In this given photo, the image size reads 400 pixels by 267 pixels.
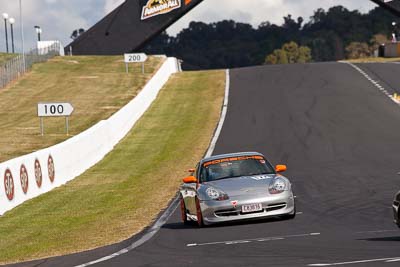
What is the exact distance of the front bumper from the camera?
17.4 m

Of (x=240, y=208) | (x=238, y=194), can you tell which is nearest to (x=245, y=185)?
(x=238, y=194)

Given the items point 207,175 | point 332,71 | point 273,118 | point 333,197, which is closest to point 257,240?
point 207,175

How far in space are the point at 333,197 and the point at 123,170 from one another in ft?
42.7

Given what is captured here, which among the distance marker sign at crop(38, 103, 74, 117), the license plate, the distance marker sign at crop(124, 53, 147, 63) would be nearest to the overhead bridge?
the distance marker sign at crop(124, 53, 147, 63)

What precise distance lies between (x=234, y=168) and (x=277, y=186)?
4.49ft

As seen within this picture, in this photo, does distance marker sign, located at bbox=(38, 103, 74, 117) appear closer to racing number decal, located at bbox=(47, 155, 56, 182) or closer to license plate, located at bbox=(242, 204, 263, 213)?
racing number decal, located at bbox=(47, 155, 56, 182)

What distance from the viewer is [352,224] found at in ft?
54.9

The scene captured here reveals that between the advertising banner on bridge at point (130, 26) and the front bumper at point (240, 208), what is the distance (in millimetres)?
69548

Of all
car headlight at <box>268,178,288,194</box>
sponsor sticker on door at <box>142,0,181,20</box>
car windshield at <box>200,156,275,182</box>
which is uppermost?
sponsor sticker on door at <box>142,0,181,20</box>

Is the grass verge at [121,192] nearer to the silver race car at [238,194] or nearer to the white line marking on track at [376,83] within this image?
the silver race car at [238,194]

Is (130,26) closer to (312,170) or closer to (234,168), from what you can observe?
(312,170)

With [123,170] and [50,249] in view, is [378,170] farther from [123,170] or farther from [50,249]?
[50,249]

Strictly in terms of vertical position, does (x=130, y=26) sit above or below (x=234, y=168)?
above

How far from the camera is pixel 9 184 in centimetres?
2333
